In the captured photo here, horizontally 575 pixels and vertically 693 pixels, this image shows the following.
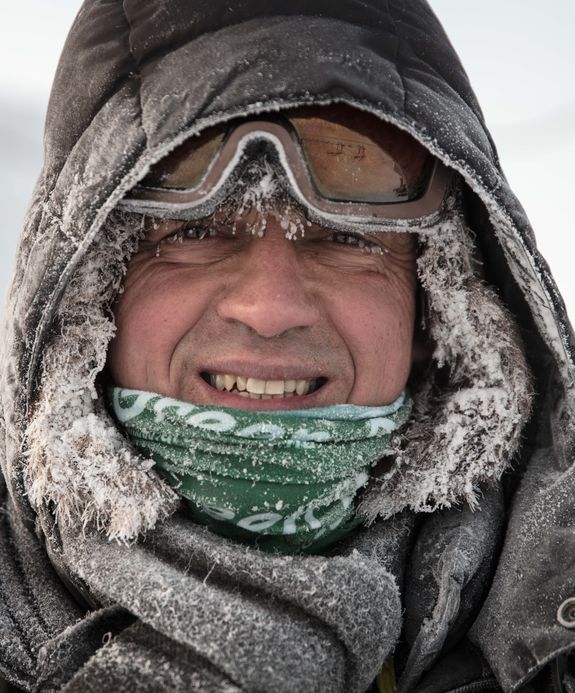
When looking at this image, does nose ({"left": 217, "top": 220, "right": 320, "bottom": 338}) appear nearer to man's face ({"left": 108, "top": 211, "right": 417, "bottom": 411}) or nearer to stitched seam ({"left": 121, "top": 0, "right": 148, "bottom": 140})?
man's face ({"left": 108, "top": 211, "right": 417, "bottom": 411})

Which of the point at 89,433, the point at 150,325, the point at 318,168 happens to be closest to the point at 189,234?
the point at 150,325

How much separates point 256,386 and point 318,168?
48 cm

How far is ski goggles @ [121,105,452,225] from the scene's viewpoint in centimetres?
141

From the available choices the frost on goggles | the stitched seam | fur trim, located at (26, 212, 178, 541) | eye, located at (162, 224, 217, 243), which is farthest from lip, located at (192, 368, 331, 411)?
the stitched seam

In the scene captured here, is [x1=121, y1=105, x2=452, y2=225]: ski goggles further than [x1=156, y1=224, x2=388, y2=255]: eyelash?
No

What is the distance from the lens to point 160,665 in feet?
4.19

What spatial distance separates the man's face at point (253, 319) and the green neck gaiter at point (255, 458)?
48 mm

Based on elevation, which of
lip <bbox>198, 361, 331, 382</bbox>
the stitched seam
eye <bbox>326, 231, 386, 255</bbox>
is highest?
the stitched seam

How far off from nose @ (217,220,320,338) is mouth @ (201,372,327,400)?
4.5 inches

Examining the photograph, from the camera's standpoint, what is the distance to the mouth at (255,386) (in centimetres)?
156

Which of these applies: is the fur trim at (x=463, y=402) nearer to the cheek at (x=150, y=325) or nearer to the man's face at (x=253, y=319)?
the man's face at (x=253, y=319)

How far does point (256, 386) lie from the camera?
156 cm

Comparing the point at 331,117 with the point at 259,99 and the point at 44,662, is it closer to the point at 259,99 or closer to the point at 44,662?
the point at 259,99

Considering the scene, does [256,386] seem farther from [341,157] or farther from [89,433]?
[341,157]
